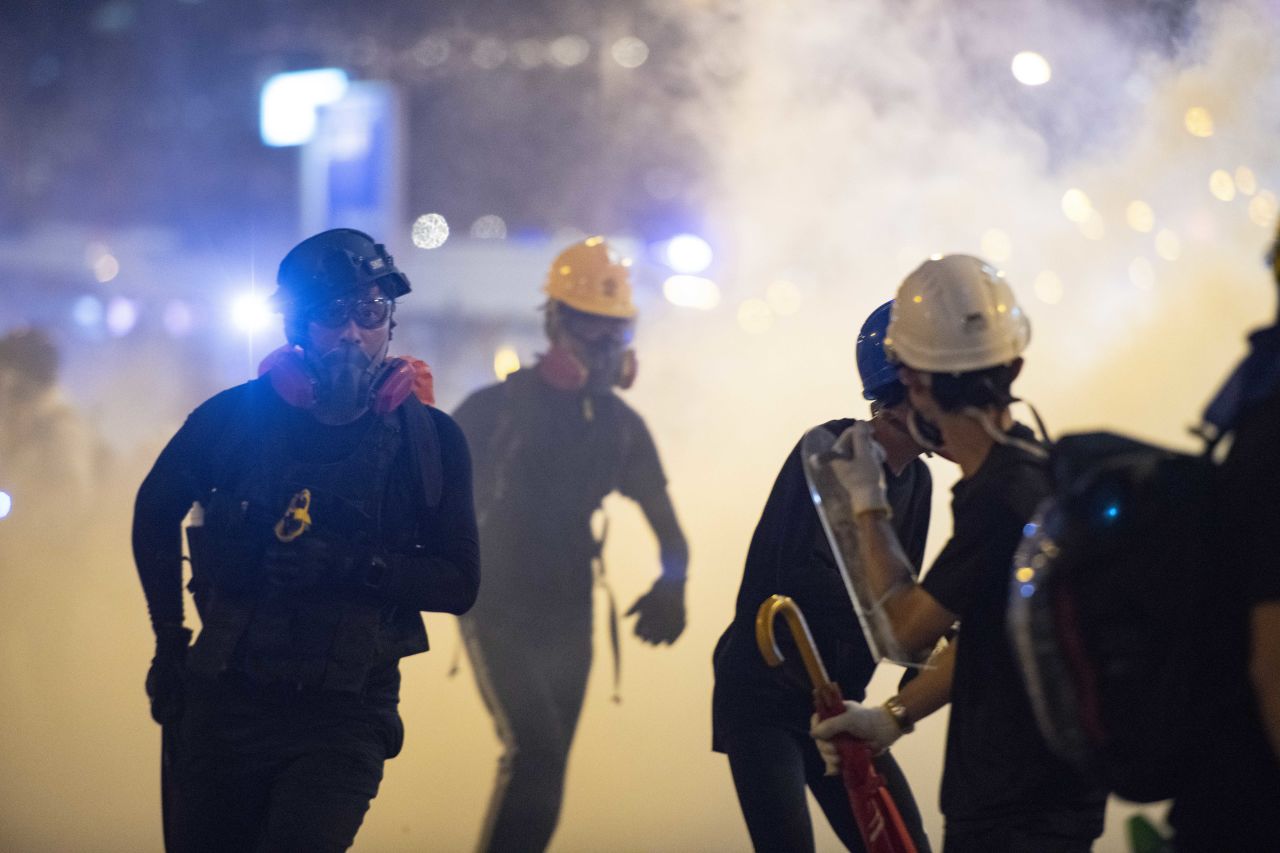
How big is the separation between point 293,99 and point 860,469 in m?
5.54

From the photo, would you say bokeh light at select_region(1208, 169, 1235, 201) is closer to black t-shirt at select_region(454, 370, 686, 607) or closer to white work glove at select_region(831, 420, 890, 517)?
black t-shirt at select_region(454, 370, 686, 607)

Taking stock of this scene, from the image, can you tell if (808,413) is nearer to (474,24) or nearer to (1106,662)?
(474,24)

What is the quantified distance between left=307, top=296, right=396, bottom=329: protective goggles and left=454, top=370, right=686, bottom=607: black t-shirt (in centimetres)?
229

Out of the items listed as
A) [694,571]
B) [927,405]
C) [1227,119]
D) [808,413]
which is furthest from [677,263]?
[927,405]

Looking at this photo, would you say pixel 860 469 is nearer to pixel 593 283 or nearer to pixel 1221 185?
pixel 593 283

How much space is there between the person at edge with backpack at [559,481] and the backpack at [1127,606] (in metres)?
3.30

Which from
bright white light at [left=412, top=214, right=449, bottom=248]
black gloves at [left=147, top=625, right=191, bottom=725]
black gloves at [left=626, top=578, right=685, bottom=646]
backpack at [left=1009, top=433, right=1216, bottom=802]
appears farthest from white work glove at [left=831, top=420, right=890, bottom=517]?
bright white light at [left=412, top=214, right=449, bottom=248]

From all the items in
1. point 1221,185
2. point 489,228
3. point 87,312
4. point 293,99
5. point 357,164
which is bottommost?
point 87,312

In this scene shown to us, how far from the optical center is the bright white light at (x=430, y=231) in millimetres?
8125

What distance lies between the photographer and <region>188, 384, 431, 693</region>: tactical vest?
8.54 ft

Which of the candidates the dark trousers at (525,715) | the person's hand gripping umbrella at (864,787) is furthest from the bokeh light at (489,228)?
the person's hand gripping umbrella at (864,787)

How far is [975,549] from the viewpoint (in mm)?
2051

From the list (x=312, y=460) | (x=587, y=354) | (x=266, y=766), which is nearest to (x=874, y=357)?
(x=312, y=460)

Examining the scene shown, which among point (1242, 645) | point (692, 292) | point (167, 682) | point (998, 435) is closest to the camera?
point (1242, 645)
